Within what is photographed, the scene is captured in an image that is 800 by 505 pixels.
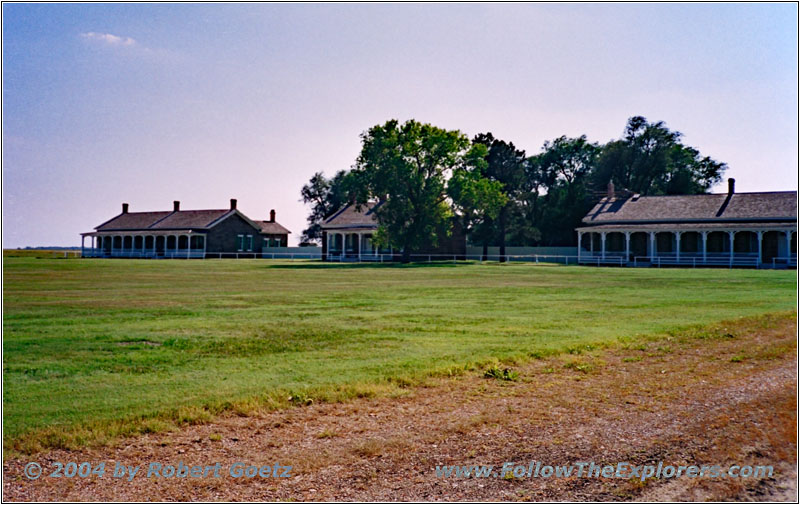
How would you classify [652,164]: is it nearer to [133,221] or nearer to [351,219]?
[351,219]

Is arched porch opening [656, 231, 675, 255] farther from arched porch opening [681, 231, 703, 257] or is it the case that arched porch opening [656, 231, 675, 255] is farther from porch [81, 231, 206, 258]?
porch [81, 231, 206, 258]

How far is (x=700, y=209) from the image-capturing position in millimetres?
Answer: 54312

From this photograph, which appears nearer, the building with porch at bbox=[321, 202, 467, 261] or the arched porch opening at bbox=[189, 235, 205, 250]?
the building with porch at bbox=[321, 202, 467, 261]

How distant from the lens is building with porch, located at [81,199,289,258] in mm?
75000

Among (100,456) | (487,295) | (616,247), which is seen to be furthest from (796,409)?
(616,247)

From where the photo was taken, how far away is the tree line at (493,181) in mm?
55875

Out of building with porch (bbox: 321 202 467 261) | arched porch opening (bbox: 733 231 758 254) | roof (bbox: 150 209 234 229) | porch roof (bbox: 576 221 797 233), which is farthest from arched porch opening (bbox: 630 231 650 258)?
roof (bbox: 150 209 234 229)

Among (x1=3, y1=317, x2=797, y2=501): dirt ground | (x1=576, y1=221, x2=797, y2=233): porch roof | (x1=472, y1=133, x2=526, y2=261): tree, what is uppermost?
(x1=472, y1=133, x2=526, y2=261): tree

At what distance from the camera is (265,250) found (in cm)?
8081

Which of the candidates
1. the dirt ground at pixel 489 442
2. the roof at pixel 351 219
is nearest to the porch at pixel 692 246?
the roof at pixel 351 219

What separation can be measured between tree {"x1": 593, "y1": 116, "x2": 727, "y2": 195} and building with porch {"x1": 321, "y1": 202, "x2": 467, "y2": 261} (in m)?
19.3

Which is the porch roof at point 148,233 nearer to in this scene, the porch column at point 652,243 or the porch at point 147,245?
the porch at point 147,245

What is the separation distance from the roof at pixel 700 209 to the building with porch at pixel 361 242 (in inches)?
515

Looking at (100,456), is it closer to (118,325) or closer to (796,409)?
(796,409)
